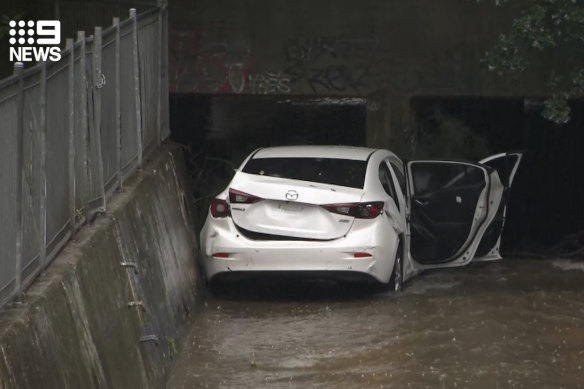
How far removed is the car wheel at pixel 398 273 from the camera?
13837 millimetres

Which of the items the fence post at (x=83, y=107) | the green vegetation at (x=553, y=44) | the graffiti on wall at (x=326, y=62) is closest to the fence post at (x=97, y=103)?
the fence post at (x=83, y=107)

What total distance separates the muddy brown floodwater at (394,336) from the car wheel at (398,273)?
0.32 ft

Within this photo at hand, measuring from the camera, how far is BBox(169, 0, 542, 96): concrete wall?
18.5 metres

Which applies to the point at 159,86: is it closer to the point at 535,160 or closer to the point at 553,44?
the point at 553,44

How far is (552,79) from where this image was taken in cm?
1569

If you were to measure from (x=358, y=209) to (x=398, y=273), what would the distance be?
115cm

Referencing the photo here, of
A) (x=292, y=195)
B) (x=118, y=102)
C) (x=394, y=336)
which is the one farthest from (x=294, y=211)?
(x=118, y=102)

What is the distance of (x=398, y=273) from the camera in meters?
14.0

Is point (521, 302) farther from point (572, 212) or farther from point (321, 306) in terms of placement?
point (572, 212)

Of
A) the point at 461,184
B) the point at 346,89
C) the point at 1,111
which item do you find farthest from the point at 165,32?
the point at 1,111

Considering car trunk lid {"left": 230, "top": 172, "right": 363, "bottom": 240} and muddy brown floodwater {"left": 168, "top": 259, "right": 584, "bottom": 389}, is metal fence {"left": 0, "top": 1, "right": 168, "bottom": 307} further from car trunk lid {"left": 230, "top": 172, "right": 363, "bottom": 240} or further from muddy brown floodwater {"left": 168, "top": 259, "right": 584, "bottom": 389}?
muddy brown floodwater {"left": 168, "top": 259, "right": 584, "bottom": 389}

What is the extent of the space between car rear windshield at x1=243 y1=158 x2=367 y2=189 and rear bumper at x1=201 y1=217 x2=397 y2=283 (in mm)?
581

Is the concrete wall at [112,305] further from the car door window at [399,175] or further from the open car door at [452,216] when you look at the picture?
the open car door at [452,216]

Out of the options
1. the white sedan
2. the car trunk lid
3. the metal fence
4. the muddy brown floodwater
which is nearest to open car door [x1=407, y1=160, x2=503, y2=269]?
the muddy brown floodwater
